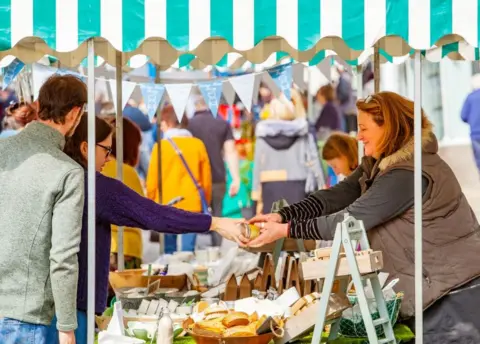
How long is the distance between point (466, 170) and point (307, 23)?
6.54m

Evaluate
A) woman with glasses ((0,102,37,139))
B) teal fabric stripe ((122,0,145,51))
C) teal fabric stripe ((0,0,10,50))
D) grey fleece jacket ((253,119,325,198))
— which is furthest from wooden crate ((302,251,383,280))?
grey fleece jacket ((253,119,325,198))

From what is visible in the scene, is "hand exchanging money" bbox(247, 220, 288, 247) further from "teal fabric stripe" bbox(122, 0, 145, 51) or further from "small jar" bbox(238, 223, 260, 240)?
"teal fabric stripe" bbox(122, 0, 145, 51)

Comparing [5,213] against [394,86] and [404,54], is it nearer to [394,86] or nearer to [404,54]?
[404,54]

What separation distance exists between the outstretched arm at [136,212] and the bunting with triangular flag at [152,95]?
2.01m

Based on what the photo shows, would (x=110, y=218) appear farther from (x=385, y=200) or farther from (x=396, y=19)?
(x=396, y=19)

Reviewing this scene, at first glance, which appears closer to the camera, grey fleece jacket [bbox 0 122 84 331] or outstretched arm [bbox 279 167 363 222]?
grey fleece jacket [bbox 0 122 84 331]

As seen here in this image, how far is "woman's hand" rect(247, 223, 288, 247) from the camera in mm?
4215

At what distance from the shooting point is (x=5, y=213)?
334cm

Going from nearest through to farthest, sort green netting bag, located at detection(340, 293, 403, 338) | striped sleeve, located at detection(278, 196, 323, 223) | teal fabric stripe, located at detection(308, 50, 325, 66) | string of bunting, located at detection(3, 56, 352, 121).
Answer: green netting bag, located at detection(340, 293, 403, 338), striped sleeve, located at detection(278, 196, 323, 223), teal fabric stripe, located at detection(308, 50, 325, 66), string of bunting, located at detection(3, 56, 352, 121)

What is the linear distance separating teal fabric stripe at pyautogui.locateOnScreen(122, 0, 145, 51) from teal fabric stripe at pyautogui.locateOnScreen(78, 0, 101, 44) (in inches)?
4.3

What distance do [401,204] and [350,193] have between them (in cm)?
90

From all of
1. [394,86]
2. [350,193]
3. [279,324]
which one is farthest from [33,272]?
[394,86]

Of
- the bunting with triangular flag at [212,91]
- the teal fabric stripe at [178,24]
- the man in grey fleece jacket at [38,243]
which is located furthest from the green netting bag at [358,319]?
the bunting with triangular flag at [212,91]

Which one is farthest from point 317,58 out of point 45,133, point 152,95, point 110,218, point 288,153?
point 288,153
